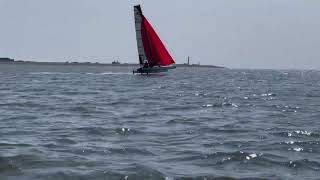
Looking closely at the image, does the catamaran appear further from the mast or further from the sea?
the sea

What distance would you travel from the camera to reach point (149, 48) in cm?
7369

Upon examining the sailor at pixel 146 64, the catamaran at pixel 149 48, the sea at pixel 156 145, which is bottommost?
the sea at pixel 156 145

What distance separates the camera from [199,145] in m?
14.2

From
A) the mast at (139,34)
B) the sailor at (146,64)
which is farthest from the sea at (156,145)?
the mast at (139,34)

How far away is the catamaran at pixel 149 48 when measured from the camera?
242ft

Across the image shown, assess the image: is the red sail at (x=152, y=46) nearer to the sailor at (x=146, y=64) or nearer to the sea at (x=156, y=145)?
the sailor at (x=146, y=64)

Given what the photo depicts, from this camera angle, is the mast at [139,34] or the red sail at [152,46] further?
the mast at [139,34]

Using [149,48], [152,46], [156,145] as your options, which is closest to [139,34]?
[149,48]

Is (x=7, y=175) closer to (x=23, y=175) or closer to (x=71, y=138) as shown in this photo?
(x=23, y=175)

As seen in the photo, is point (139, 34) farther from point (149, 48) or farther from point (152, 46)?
point (152, 46)

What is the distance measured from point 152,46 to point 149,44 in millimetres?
554

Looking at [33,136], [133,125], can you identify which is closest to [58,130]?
[33,136]

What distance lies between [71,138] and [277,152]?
18.8 ft

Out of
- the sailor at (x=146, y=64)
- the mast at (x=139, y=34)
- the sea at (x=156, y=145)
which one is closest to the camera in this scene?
the sea at (x=156, y=145)
